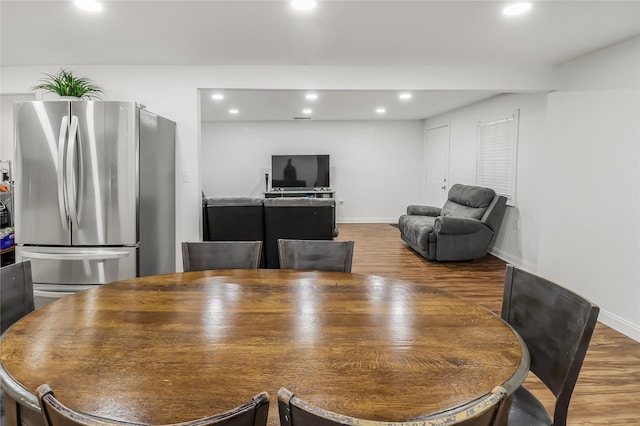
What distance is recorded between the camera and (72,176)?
2.90 metres

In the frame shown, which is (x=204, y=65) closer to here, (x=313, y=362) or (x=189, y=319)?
(x=189, y=319)

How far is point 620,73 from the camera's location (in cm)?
316

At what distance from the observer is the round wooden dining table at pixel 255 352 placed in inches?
35.2

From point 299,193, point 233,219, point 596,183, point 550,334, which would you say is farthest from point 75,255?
point 299,193

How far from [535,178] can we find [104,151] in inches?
185

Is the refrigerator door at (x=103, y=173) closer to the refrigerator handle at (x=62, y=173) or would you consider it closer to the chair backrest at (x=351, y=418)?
the refrigerator handle at (x=62, y=173)

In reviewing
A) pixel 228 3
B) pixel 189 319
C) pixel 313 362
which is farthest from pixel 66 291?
pixel 313 362

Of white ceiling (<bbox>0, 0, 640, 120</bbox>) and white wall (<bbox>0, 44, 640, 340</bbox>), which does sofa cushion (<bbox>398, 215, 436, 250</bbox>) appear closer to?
white wall (<bbox>0, 44, 640, 340</bbox>)

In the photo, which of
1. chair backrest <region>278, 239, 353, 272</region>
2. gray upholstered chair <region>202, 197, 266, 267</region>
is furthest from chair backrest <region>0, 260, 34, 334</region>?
gray upholstered chair <region>202, 197, 266, 267</region>

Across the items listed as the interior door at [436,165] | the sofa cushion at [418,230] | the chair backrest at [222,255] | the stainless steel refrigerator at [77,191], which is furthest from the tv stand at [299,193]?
the chair backrest at [222,255]

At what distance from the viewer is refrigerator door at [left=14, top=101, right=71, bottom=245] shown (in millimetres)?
2898

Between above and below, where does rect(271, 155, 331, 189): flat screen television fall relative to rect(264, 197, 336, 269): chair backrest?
above

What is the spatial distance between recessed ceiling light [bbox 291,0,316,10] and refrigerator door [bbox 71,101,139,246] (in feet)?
4.72

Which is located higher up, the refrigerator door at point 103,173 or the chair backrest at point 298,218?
the refrigerator door at point 103,173
